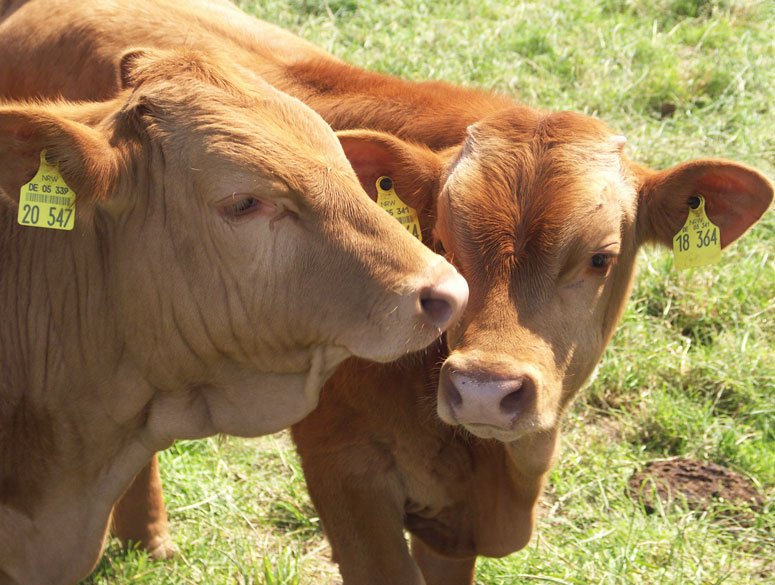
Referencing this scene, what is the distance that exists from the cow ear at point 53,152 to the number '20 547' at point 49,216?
0.27ft

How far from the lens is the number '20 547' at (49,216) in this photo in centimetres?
317

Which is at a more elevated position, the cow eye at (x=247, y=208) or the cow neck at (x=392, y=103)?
the cow eye at (x=247, y=208)

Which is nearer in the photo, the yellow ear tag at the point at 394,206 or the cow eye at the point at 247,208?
the cow eye at the point at 247,208

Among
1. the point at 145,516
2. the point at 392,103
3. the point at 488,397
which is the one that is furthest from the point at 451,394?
the point at 145,516

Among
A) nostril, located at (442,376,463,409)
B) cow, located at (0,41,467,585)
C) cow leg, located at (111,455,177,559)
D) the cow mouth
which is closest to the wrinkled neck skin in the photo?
cow, located at (0,41,467,585)

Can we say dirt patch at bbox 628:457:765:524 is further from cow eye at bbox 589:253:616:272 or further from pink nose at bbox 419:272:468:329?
pink nose at bbox 419:272:468:329

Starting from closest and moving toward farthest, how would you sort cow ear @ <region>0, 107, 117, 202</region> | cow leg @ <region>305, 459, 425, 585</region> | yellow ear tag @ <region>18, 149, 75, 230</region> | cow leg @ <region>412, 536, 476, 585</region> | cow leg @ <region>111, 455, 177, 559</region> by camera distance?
cow ear @ <region>0, 107, 117, 202</region> → yellow ear tag @ <region>18, 149, 75, 230</region> → cow leg @ <region>305, 459, 425, 585</region> → cow leg @ <region>412, 536, 476, 585</region> → cow leg @ <region>111, 455, 177, 559</region>

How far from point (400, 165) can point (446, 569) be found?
197 centimetres

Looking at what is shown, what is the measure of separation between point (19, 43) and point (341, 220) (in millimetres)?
3219

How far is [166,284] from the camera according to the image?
3420 mm

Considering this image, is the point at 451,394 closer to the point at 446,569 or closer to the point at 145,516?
the point at 446,569

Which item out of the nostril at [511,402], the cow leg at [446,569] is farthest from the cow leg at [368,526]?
the nostril at [511,402]

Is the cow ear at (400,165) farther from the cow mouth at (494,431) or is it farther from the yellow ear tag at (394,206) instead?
the cow mouth at (494,431)

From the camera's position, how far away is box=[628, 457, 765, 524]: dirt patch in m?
5.40
